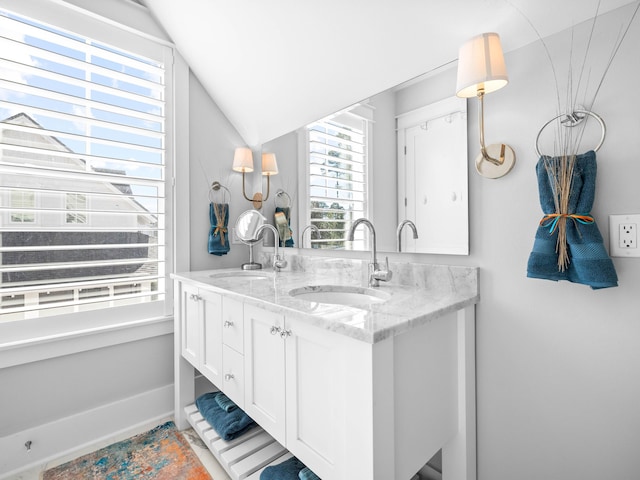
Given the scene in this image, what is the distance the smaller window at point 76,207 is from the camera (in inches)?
64.9

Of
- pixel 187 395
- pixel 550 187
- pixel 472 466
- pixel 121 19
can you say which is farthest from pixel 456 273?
pixel 121 19

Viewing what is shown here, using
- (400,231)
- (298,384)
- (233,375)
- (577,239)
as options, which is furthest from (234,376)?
(577,239)

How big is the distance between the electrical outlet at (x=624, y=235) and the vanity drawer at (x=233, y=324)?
1223 millimetres

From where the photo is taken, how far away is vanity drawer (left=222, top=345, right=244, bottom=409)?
50.8 inches

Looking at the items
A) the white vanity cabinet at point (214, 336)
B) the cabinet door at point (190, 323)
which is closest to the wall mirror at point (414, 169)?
the white vanity cabinet at point (214, 336)

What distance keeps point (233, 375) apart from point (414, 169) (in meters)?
1.15

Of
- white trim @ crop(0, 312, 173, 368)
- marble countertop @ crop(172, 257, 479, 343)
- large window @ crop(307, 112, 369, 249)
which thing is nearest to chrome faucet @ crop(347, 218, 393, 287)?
marble countertop @ crop(172, 257, 479, 343)

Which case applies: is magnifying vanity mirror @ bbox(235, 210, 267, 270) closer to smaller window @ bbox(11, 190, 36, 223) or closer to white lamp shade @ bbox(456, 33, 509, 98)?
smaller window @ bbox(11, 190, 36, 223)

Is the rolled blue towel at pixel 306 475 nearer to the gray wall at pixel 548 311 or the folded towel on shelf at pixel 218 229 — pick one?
the gray wall at pixel 548 311

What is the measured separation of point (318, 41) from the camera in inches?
58.5

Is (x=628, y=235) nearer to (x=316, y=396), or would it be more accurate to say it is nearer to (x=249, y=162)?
(x=316, y=396)

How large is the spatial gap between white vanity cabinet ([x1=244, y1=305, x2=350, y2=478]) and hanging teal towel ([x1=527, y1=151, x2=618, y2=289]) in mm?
621

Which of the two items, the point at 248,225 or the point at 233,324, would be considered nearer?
the point at 233,324

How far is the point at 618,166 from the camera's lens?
0.87m
